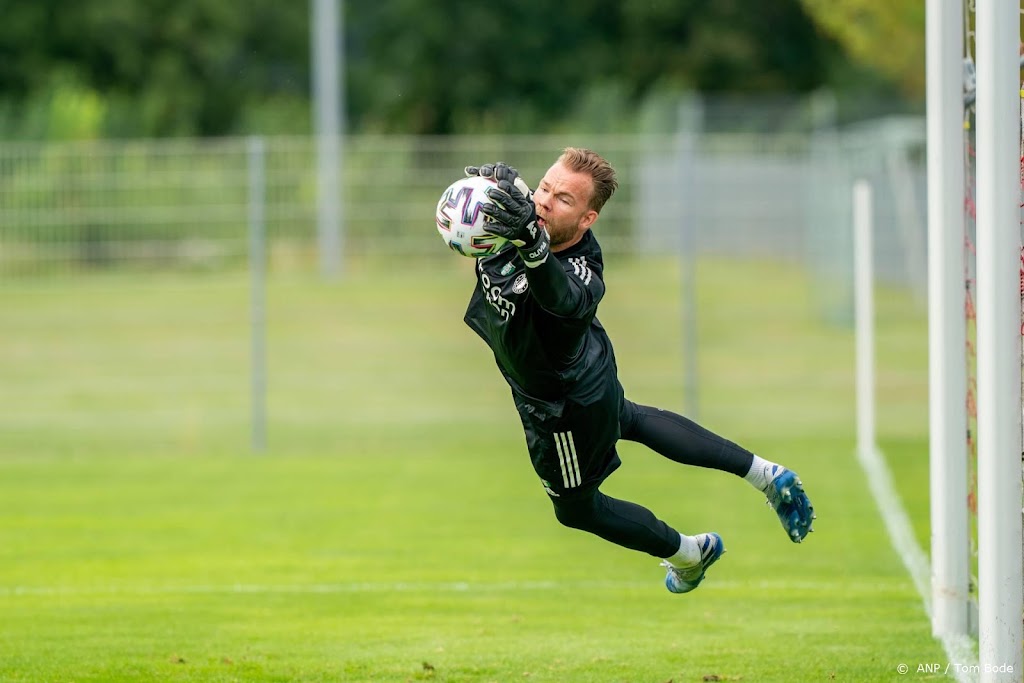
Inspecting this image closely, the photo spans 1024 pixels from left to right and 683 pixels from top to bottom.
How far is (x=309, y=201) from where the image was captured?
20875mm

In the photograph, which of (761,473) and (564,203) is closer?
(564,203)

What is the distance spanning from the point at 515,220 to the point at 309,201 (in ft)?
50.2

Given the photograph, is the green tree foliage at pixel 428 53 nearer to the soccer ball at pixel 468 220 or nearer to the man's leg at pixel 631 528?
the man's leg at pixel 631 528

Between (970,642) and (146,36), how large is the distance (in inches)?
1704

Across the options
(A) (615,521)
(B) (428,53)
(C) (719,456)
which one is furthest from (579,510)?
(B) (428,53)

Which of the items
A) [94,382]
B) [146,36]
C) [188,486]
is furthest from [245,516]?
[146,36]

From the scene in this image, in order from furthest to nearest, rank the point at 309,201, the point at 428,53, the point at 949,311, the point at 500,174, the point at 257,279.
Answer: the point at 428,53
the point at 309,201
the point at 257,279
the point at 949,311
the point at 500,174

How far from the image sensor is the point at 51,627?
8.35 metres

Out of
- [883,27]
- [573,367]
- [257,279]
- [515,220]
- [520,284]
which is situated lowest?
[573,367]

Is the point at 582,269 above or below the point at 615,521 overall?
above

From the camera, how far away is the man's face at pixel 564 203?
6590 millimetres

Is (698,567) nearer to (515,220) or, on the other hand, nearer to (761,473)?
(761,473)

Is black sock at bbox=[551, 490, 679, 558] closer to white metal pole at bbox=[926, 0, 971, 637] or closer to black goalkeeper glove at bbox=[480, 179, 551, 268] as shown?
white metal pole at bbox=[926, 0, 971, 637]

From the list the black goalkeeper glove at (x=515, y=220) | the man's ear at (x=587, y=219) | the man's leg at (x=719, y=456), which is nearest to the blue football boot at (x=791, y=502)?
the man's leg at (x=719, y=456)
